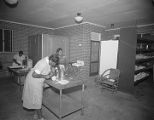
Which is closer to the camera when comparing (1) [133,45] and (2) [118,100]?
(2) [118,100]

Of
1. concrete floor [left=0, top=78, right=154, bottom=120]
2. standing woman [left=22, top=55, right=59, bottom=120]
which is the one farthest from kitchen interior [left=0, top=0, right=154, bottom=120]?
standing woman [left=22, top=55, right=59, bottom=120]

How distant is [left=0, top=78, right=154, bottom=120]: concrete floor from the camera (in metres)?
2.60

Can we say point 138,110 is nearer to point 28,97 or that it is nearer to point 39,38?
point 28,97

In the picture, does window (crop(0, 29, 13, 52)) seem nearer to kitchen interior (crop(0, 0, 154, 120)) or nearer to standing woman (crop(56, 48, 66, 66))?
kitchen interior (crop(0, 0, 154, 120))

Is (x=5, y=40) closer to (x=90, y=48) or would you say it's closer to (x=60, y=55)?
(x=60, y=55)

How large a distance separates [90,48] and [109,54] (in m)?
1.13

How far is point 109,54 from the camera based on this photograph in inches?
190

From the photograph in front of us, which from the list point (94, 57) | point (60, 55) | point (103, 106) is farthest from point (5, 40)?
point (103, 106)

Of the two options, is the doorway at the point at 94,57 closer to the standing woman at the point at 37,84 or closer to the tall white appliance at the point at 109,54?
the tall white appliance at the point at 109,54

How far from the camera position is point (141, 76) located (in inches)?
191

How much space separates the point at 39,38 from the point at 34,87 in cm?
362

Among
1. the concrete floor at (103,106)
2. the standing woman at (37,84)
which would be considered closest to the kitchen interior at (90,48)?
the concrete floor at (103,106)

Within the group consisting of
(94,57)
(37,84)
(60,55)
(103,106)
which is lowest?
(103,106)

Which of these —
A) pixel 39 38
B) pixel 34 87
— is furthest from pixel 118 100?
pixel 39 38
